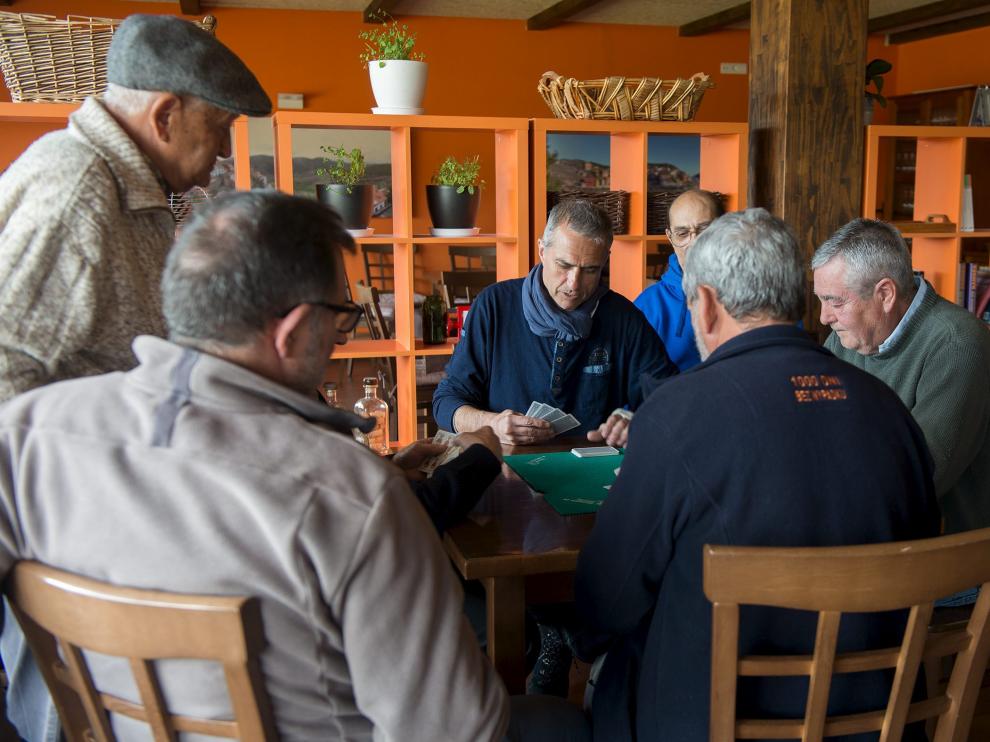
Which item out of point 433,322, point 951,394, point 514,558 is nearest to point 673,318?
point 433,322

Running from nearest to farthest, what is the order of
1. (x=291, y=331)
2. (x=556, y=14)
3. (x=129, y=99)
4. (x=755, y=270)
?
(x=291, y=331)
(x=755, y=270)
(x=129, y=99)
(x=556, y=14)

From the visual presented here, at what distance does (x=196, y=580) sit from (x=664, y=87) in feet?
12.4

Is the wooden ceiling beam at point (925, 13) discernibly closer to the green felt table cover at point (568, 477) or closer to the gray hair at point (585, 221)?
the gray hair at point (585, 221)

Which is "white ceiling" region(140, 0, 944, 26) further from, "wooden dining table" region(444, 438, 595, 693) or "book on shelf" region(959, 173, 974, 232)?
"wooden dining table" region(444, 438, 595, 693)

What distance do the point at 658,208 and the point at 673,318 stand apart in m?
1.10

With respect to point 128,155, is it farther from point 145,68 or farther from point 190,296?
point 190,296

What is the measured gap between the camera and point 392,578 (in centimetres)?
108

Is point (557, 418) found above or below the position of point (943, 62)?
below

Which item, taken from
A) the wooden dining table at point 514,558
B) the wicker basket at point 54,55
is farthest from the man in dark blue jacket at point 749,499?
the wicker basket at point 54,55

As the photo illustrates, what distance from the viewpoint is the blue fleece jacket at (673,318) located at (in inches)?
139

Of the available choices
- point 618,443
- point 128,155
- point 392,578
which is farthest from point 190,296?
point 618,443

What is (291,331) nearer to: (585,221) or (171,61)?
(171,61)

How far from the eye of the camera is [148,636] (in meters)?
1.04

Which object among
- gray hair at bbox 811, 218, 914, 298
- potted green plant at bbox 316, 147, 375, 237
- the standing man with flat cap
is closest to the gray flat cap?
the standing man with flat cap
